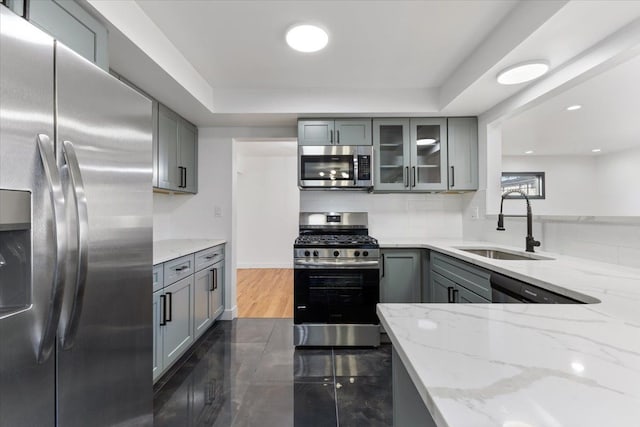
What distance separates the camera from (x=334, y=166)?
9.20 feet

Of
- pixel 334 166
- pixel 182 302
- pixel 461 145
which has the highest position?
pixel 461 145

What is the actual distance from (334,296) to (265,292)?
190cm

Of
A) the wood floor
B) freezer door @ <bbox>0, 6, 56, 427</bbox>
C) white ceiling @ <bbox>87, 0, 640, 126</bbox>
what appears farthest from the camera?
the wood floor

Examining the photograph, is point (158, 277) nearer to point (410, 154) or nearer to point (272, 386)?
point (272, 386)

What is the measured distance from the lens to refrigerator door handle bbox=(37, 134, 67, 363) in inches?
28.8

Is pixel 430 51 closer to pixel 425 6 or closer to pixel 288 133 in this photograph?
pixel 425 6

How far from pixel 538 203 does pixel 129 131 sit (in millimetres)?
6236

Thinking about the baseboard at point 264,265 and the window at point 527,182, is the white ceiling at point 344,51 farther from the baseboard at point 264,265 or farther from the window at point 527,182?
→ the baseboard at point 264,265

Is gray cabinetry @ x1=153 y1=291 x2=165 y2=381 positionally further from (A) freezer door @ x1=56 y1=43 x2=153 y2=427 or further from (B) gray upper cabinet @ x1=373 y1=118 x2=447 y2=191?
(B) gray upper cabinet @ x1=373 y1=118 x2=447 y2=191

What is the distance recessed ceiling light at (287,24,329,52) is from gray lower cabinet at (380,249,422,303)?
177cm

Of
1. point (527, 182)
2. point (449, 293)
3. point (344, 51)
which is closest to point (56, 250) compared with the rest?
point (344, 51)

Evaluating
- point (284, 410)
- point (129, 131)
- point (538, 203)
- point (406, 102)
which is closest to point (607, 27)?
point (406, 102)

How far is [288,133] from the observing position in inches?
125

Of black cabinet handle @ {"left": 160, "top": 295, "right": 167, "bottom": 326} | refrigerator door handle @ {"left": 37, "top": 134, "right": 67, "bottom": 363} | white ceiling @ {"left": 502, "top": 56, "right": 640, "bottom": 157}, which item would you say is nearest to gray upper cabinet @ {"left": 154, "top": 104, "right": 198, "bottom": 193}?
black cabinet handle @ {"left": 160, "top": 295, "right": 167, "bottom": 326}
